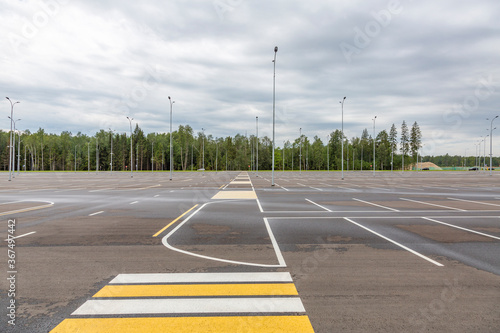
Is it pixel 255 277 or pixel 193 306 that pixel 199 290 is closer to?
pixel 193 306

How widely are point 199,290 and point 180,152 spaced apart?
138m

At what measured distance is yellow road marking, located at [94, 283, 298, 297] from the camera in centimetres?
461

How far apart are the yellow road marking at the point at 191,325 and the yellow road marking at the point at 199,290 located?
72cm

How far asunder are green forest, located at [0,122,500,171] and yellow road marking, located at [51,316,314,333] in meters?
121

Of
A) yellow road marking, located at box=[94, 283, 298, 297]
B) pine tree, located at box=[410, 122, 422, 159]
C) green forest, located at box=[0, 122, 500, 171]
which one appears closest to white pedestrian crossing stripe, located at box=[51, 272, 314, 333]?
yellow road marking, located at box=[94, 283, 298, 297]

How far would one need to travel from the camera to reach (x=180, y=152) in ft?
458

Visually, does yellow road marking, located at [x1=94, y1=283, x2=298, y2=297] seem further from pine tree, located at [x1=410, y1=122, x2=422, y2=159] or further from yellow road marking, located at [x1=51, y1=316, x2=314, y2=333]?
pine tree, located at [x1=410, y1=122, x2=422, y2=159]

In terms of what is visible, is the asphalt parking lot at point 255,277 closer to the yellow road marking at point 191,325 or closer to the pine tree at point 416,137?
the yellow road marking at point 191,325

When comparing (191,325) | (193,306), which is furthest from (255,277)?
(191,325)

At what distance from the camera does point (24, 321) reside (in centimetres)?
384

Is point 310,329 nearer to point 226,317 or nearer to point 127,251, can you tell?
point 226,317

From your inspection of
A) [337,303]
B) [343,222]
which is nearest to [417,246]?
[343,222]

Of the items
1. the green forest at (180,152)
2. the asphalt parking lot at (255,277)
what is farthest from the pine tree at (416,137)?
the asphalt parking lot at (255,277)

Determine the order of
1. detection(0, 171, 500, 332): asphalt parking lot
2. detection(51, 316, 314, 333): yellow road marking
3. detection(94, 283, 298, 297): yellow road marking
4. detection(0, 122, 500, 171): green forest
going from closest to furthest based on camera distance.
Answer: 1. detection(51, 316, 314, 333): yellow road marking
2. detection(0, 171, 500, 332): asphalt parking lot
3. detection(94, 283, 298, 297): yellow road marking
4. detection(0, 122, 500, 171): green forest
